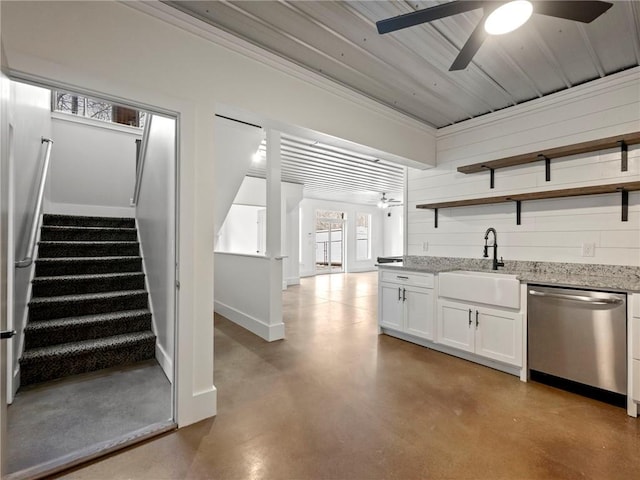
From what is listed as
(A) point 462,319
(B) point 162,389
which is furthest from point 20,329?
(A) point 462,319

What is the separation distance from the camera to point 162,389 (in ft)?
8.25

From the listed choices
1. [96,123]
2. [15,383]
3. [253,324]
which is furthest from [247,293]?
[96,123]

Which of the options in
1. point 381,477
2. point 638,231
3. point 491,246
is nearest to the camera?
point 381,477

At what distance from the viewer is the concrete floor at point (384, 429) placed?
165 cm

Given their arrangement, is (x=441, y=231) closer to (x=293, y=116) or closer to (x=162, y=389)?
(x=293, y=116)

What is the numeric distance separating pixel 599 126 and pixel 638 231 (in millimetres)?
975

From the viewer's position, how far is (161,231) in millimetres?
2992

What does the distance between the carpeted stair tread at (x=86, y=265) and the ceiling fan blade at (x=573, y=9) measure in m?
4.23

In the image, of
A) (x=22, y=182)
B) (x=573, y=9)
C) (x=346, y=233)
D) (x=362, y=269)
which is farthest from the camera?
(x=362, y=269)

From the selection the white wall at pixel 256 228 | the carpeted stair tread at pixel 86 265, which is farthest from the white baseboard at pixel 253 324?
the white wall at pixel 256 228

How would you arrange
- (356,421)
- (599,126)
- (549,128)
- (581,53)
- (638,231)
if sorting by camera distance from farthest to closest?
(549,128) → (599,126) → (638,231) → (581,53) → (356,421)

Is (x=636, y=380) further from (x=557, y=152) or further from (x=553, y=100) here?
(x=553, y=100)

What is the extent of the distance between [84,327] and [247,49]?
2.85 metres

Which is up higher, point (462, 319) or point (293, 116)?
point (293, 116)
